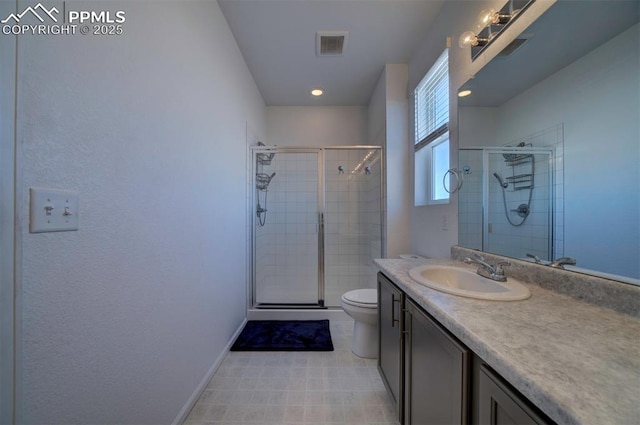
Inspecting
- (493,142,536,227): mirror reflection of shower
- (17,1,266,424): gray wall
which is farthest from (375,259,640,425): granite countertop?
(17,1,266,424): gray wall

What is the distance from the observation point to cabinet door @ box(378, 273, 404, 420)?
3.89 ft

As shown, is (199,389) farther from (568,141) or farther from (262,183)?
(568,141)

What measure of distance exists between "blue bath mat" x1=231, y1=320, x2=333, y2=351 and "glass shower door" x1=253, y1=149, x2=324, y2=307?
1.36 feet

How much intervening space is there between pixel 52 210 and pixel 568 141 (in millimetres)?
1756

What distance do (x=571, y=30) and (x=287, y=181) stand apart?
2.71 meters

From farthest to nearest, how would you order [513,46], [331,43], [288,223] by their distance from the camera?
[288,223], [331,43], [513,46]

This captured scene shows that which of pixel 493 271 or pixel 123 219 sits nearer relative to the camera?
pixel 123 219

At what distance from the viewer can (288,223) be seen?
3.21m

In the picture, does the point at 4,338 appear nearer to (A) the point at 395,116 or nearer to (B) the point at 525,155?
(B) the point at 525,155

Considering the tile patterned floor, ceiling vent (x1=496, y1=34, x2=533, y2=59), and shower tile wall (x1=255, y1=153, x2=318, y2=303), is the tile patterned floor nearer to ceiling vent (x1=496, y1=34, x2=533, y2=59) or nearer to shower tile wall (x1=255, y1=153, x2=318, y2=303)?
shower tile wall (x1=255, y1=153, x2=318, y2=303)

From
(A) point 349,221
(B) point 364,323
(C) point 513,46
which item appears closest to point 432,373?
(B) point 364,323

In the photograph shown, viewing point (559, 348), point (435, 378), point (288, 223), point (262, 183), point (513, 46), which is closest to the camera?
point (559, 348)

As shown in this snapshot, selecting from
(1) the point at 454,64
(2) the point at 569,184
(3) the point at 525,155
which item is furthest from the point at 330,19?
(2) the point at 569,184

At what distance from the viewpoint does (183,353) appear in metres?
1.32
